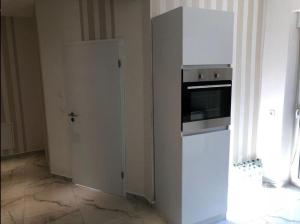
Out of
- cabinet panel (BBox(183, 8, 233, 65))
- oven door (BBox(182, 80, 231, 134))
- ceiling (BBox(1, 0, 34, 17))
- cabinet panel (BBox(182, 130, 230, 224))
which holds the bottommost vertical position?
cabinet panel (BBox(182, 130, 230, 224))

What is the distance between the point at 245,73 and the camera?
10.8 feet

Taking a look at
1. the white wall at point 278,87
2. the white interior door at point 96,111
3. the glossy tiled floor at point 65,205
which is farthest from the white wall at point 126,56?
the white wall at point 278,87

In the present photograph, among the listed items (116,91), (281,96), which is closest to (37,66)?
(116,91)

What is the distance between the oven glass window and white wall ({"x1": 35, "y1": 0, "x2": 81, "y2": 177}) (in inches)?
72.0

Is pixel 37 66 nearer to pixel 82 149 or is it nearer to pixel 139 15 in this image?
pixel 82 149

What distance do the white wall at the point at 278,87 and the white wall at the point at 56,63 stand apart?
2522 mm

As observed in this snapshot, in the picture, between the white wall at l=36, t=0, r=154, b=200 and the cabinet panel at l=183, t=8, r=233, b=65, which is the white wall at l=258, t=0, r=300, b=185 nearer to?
the cabinet panel at l=183, t=8, r=233, b=65

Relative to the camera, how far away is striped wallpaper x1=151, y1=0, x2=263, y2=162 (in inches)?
124

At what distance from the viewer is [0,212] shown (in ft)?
2.78

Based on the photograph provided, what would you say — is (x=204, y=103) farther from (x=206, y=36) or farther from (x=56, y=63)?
(x=56, y=63)

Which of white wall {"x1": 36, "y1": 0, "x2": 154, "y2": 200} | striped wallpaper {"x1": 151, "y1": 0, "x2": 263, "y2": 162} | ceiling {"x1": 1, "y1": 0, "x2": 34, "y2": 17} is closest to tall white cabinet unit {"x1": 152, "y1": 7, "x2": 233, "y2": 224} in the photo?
white wall {"x1": 36, "y1": 0, "x2": 154, "y2": 200}

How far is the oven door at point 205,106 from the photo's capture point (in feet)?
7.26

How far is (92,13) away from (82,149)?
1.77m

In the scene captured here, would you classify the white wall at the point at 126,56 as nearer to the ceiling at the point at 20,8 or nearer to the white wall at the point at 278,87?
the ceiling at the point at 20,8
